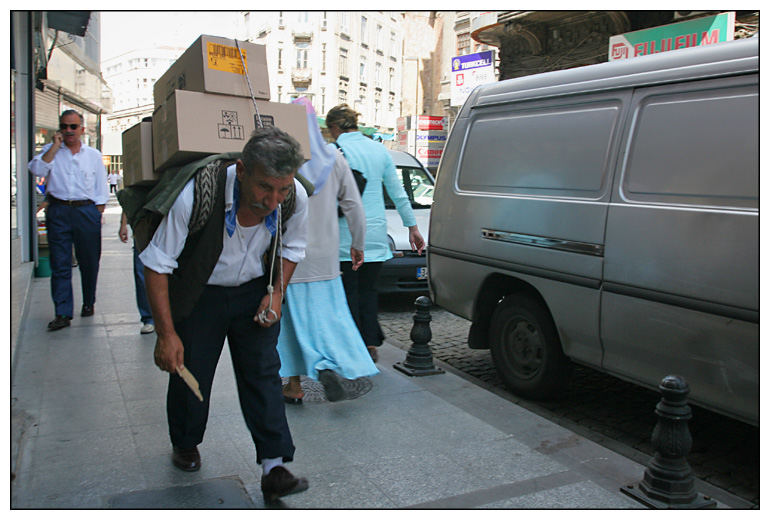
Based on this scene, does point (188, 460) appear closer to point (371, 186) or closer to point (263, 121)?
point (263, 121)

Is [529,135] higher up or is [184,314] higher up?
[529,135]

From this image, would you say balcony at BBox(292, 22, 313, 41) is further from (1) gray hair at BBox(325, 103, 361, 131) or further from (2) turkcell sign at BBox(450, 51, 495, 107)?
(1) gray hair at BBox(325, 103, 361, 131)

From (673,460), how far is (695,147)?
1485mm

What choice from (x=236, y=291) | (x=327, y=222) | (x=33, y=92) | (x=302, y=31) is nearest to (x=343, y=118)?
(x=327, y=222)

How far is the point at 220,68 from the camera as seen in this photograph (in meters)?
3.40

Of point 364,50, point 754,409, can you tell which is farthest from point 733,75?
point 364,50

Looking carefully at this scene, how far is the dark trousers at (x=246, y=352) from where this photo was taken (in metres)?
3.14

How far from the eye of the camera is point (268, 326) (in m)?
3.17

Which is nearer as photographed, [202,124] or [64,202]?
[202,124]

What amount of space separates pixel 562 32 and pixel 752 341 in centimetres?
1554

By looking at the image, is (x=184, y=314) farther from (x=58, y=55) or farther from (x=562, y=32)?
(x=562, y=32)

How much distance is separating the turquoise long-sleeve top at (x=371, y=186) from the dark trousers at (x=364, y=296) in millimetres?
91

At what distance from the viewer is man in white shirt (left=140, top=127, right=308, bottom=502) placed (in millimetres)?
2852

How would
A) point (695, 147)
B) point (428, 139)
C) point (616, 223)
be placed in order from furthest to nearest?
point (428, 139)
point (616, 223)
point (695, 147)
